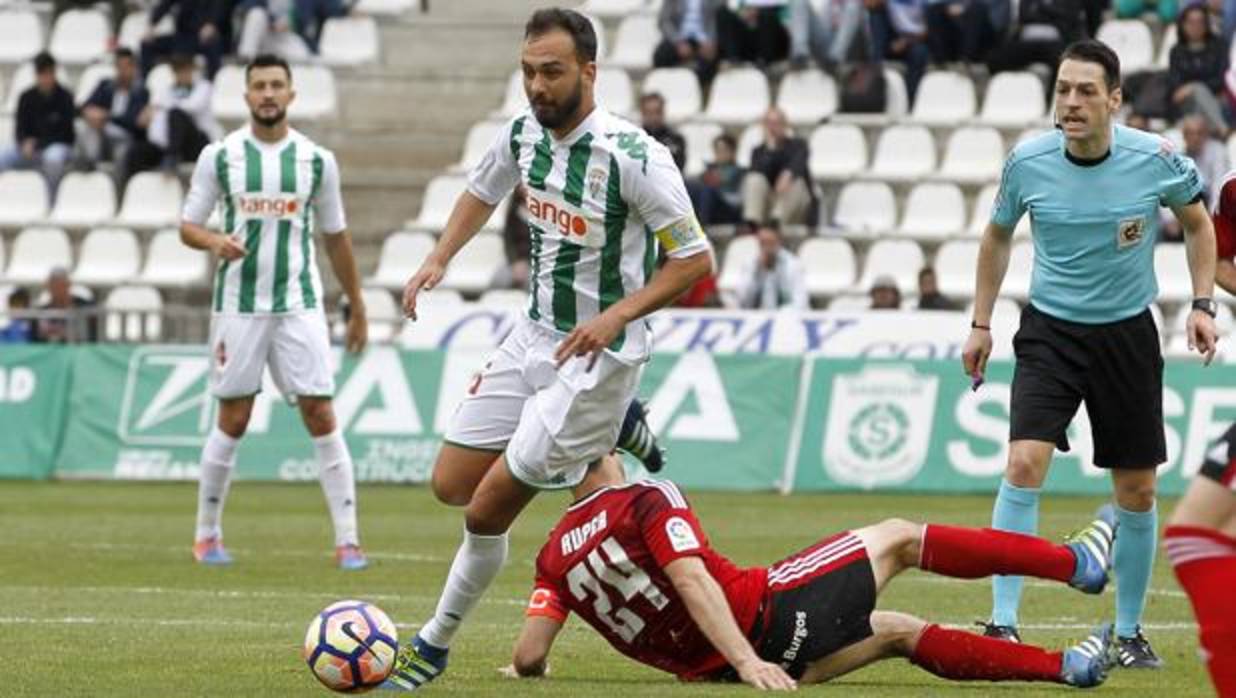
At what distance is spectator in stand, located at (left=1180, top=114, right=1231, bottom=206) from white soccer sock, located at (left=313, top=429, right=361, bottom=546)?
11.1m

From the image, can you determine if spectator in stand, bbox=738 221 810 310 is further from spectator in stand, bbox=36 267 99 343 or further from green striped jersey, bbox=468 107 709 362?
green striped jersey, bbox=468 107 709 362

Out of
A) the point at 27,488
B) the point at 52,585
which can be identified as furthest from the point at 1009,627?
the point at 27,488

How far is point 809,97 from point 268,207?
45.6ft

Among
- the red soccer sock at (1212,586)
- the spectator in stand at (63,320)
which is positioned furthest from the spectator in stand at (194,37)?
the red soccer sock at (1212,586)

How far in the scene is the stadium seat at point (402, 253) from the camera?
1137 inches

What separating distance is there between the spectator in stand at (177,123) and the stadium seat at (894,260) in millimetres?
→ 7732

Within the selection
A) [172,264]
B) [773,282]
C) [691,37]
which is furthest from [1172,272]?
[172,264]

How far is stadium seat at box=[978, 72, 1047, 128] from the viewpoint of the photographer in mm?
28156

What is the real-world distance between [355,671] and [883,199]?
18963 millimetres

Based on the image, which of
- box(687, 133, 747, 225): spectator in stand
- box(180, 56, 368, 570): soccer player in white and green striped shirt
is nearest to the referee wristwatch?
box(180, 56, 368, 570): soccer player in white and green striped shirt

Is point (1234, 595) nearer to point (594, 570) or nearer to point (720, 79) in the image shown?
point (594, 570)

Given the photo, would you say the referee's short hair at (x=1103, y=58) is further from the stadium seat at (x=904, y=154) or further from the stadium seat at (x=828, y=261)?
the stadium seat at (x=904, y=154)

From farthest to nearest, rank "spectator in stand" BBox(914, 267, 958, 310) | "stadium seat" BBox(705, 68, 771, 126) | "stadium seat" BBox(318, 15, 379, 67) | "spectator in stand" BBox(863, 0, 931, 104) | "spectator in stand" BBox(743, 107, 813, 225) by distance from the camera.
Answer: "stadium seat" BBox(318, 15, 379, 67) < "stadium seat" BBox(705, 68, 771, 126) < "spectator in stand" BBox(863, 0, 931, 104) < "spectator in stand" BBox(743, 107, 813, 225) < "spectator in stand" BBox(914, 267, 958, 310)

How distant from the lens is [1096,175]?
36.2 feet
